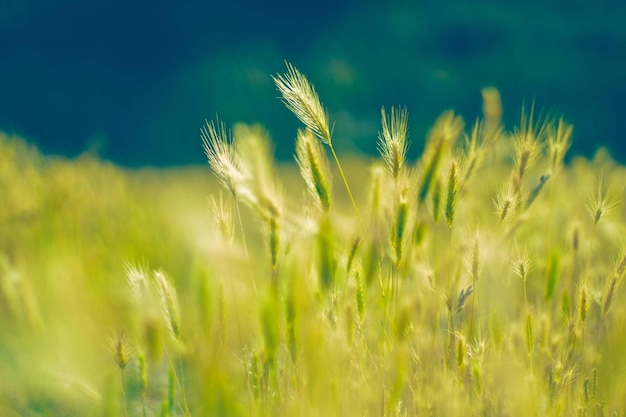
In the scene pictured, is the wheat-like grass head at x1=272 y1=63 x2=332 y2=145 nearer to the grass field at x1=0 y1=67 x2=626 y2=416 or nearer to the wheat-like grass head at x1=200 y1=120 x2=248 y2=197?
the grass field at x1=0 y1=67 x2=626 y2=416

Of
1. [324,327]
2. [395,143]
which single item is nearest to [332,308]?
[324,327]

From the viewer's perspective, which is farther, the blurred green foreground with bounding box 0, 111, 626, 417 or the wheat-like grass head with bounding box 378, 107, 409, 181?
the wheat-like grass head with bounding box 378, 107, 409, 181

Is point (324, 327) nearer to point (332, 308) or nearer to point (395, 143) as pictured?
point (332, 308)

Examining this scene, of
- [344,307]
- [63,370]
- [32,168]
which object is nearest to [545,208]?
[344,307]

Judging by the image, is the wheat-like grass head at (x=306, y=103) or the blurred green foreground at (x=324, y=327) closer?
the blurred green foreground at (x=324, y=327)

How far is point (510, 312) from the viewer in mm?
1411

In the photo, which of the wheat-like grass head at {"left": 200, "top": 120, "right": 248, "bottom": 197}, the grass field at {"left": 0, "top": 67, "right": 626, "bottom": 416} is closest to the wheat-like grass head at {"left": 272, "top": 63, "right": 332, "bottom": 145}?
the grass field at {"left": 0, "top": 67, "right": 626, "bottom": 416}

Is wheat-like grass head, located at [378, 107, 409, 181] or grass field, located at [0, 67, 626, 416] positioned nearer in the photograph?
grass field, located at [0, 67, 626, 416]

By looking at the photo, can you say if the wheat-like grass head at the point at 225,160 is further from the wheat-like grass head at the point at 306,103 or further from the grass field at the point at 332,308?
the wheat-like grass head at the point at 306,103

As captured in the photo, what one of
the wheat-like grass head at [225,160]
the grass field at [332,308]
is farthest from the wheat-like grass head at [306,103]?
the wheat-like grass head at [225,160]

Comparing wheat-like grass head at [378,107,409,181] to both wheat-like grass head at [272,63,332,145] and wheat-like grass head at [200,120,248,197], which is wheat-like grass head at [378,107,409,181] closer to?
wheat-like grass head at [272,63,332,145]

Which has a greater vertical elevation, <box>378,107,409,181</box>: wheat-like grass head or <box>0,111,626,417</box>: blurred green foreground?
<box>378,107,409,181</box>: wheat-like grass head

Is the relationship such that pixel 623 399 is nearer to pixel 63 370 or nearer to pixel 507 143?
pixel 63 370

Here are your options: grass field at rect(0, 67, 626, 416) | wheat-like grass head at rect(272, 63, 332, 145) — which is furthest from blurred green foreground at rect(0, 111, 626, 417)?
wheat-like grass head at rect(272, 63, 332, 145)
